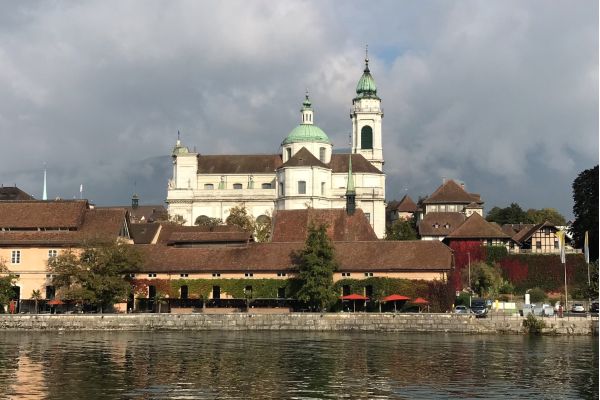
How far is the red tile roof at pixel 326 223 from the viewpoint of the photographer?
84938mm

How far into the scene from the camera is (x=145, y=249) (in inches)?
3157

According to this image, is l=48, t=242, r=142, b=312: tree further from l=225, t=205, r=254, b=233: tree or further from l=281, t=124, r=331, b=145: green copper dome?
l=281, t=124, r=331, b=145: green copper dome

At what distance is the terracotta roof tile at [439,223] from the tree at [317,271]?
1993 inches

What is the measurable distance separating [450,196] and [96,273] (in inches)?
3042

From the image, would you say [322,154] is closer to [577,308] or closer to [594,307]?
[577,308]

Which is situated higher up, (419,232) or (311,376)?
(419,232)

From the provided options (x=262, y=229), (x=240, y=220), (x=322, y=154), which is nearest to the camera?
(x=262, y=229)

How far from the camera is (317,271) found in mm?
70500

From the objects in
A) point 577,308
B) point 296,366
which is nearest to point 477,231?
point 577,308

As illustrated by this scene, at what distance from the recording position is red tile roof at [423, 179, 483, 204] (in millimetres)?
138625

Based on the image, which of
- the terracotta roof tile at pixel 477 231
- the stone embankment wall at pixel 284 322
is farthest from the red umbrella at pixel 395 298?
the terracotta roof tile at pixel 477 231

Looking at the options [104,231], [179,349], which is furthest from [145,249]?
[179,349]

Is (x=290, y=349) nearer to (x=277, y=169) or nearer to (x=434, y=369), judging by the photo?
(x=434, y=369)

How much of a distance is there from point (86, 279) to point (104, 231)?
944 cm
